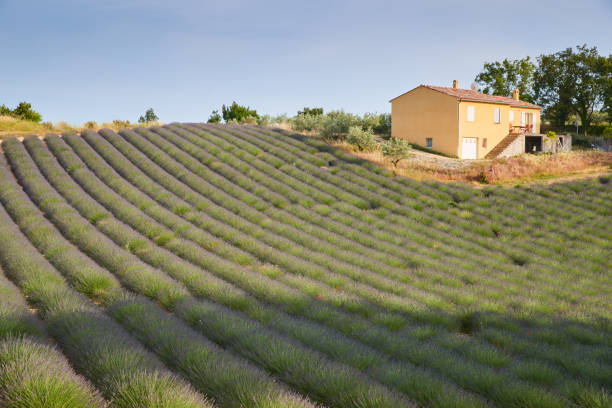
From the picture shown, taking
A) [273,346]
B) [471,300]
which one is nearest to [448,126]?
[471,300]

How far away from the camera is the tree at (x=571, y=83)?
4669 centimetres

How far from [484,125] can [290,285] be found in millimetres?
30933

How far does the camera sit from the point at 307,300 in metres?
6.34

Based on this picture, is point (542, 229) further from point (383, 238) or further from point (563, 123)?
point (563, 123)

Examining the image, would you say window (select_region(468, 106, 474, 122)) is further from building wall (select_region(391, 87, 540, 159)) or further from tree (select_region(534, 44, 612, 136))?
tree (select_region(534, 44, 612, 136))

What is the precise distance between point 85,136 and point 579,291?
899 inches

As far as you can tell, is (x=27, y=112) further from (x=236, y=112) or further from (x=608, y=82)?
(x=608, y=82)

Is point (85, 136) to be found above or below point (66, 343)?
above

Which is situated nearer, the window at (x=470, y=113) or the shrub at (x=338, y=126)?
the shrub at (x=338, y=126)

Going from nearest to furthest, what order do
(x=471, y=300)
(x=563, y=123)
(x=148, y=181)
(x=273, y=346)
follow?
(x=273, y=346) < (x=471, y=300) < (x=148, y=181) < (x=563, y=123)

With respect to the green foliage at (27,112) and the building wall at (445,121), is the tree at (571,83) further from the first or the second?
the green foliage at (27,112)

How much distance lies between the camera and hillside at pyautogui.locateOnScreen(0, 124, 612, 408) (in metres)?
3.40

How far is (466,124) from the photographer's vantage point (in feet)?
105

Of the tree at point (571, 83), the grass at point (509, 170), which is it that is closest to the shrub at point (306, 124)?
the grass at point (509, 170)
